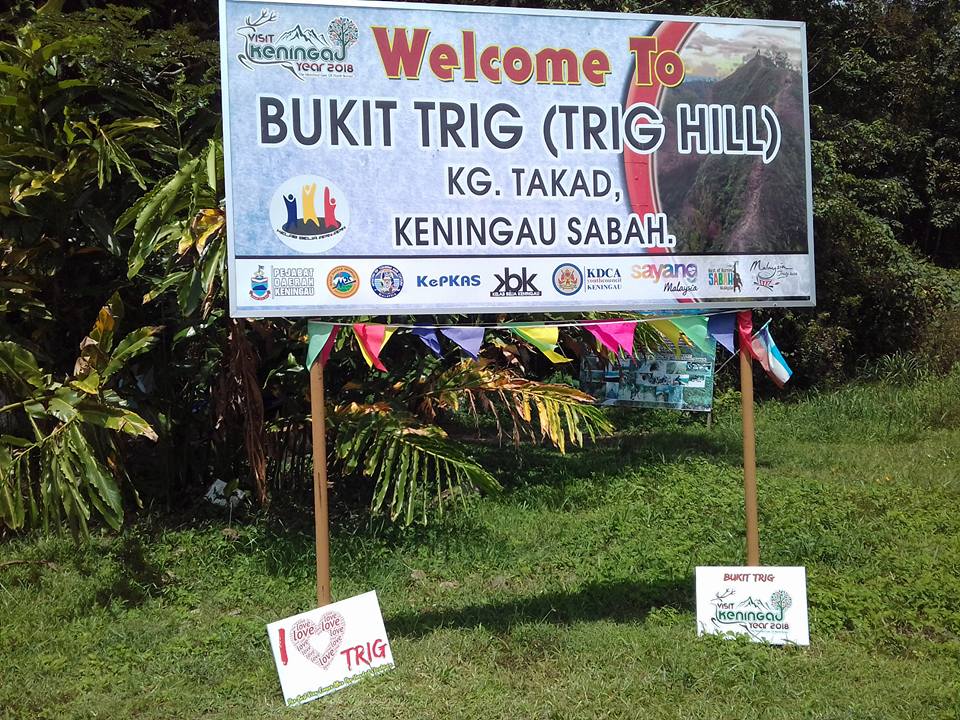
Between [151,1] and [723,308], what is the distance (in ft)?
16.9

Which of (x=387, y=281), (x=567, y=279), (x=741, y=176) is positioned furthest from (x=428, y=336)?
(x=741, y=176)

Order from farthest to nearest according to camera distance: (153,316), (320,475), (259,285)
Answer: (153,316) → (320,475) → (259,285)

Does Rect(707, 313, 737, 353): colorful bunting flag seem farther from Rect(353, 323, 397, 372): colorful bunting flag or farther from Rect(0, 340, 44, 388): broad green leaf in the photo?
Rect(0, 340, 44, 388): broad green leaf

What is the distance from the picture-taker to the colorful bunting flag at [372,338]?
13.6ft

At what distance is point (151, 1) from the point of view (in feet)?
22.8

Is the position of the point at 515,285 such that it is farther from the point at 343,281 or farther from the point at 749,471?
the point at 749,471

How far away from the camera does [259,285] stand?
12.6 ft

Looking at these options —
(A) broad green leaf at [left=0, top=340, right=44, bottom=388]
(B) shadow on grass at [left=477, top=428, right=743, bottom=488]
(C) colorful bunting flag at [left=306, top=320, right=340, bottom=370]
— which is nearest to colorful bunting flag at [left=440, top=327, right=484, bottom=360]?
(C) colorful bunting flag at [left=306, top=320, right=340, bottom=370]

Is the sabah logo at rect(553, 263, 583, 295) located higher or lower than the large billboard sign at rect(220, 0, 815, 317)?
lower

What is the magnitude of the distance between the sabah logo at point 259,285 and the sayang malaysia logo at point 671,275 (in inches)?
66.1

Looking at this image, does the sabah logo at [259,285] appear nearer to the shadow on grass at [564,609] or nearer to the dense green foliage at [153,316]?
the dense green foliage at [153,316]

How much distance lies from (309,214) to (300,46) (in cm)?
72

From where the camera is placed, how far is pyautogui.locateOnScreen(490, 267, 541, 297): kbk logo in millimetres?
4078

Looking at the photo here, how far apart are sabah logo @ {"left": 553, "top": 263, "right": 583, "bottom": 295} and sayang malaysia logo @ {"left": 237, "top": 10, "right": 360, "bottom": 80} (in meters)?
1.28
